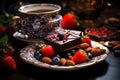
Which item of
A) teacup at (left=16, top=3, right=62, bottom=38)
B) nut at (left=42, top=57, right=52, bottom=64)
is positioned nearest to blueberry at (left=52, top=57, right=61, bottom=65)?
nut at (left=42, top=57, right=52, bottom=64)

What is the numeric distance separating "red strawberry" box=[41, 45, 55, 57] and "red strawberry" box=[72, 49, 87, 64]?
59 millimetres

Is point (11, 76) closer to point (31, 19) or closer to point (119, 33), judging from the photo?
point (31, 19)

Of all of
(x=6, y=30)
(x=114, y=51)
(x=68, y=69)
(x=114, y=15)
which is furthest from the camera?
(x=114, y=15)

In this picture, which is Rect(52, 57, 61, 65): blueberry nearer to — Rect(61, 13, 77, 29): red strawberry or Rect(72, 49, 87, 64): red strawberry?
Rect(72, 49, 87, 64): red strawberry

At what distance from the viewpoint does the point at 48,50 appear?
2.34ft

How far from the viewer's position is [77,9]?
3.33 ft

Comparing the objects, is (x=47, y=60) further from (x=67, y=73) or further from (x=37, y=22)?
(x=37, y=22)

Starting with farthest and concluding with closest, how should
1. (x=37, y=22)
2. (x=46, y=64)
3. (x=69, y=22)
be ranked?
1. (x=69, y=22)
2. (x=37, y=22)
3. (x=46, y=64)

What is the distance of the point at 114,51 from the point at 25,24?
0.28 meters

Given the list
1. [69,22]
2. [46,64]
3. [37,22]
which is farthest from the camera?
[69,22]

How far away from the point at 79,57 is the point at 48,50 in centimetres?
8

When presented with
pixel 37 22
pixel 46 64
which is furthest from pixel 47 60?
pixel 37 22

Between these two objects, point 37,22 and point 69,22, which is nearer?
point 37,22

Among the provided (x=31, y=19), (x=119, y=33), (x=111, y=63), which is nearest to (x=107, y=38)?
(x=119, y=33)
